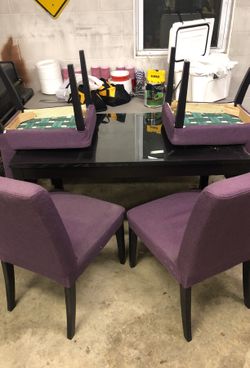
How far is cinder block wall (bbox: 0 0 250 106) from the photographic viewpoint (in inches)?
92.7

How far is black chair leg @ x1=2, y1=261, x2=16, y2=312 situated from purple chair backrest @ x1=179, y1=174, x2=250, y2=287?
802mm

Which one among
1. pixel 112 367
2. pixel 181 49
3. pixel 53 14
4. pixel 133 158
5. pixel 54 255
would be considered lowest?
pixel 112 367

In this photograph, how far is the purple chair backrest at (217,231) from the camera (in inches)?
33.9

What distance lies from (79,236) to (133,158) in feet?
1.39

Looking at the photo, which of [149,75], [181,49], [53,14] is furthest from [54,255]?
[53,14]

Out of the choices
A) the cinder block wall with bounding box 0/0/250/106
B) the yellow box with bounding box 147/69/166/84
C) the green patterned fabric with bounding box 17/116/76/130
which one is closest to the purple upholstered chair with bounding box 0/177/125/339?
the green patterned fabric with bounding box 17/116/76/130

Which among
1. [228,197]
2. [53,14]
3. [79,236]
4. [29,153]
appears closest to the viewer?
[228,197]

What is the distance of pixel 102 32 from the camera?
2443 millimetres

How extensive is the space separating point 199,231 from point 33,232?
544 millimetres

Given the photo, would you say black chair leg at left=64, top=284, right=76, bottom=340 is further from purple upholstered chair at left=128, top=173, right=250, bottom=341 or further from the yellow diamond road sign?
the yellow diamond road sign

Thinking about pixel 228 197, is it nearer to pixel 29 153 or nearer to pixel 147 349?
pixel 147 349

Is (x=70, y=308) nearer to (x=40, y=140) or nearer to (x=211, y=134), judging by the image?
(x=40, y=140)

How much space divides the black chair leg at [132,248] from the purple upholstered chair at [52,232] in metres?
0.06

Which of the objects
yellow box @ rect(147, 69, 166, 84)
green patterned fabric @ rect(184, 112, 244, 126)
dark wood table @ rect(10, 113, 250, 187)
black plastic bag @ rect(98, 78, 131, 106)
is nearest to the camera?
dark wood table @ rect(10, 113, 250, 187)
